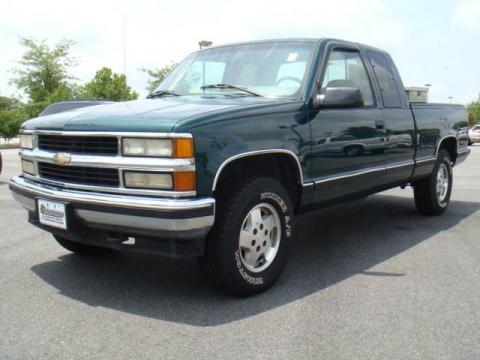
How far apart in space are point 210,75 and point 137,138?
1.68m

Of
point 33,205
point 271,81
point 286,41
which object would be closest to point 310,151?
point 271,81

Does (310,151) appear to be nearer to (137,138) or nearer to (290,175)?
(290,175)

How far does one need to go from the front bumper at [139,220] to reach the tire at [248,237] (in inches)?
7.7

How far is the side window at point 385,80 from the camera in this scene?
5445 mm

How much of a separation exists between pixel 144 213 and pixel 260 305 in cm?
100

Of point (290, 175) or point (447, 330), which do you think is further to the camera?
point (290, 175)

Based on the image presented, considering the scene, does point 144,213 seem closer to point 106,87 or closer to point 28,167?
point 28,167

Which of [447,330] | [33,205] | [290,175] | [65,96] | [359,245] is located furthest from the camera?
[65,96]

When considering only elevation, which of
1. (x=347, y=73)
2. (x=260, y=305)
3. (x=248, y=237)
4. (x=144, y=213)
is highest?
(x=347, y=73)

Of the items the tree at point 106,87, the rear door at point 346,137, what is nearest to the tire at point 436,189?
the rear door at point 346,137

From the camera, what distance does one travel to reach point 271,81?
14.5 feet

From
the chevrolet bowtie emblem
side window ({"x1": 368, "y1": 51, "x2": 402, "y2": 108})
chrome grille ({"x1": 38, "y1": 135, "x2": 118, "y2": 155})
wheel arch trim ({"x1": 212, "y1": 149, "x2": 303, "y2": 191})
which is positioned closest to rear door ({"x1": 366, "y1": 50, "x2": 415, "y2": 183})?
side window ({"x1": 368, "y1": 51, "x2": 402, "y2": 108})

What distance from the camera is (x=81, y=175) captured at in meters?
3.61

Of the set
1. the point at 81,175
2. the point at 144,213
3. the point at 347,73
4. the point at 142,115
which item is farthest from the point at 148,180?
the point at 347,73
